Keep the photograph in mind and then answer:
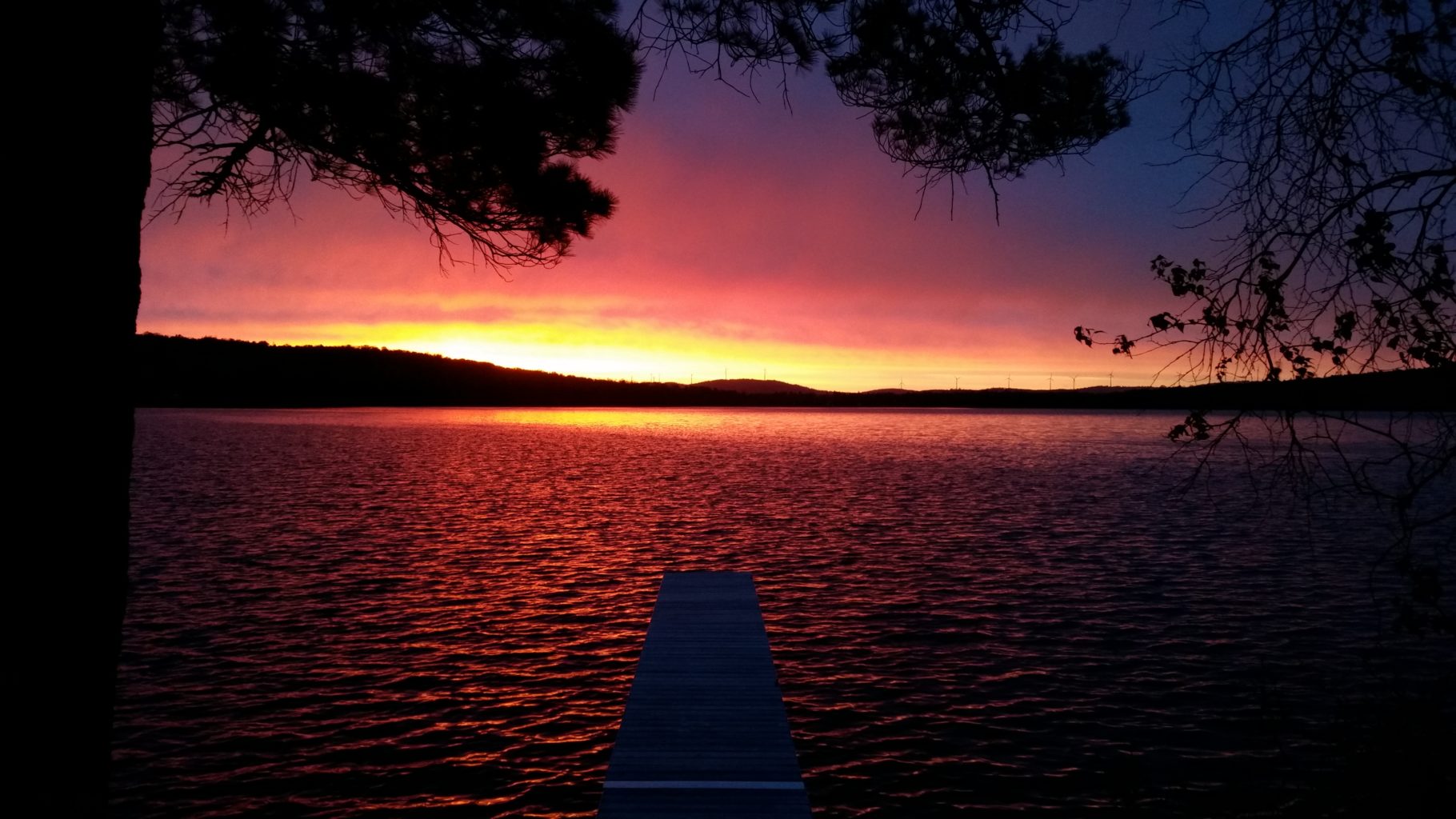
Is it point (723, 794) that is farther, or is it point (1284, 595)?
point (1284, 595)

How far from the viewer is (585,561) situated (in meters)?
19.8

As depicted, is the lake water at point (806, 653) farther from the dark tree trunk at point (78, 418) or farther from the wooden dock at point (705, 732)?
the dark tree trunk at point (78, 418)

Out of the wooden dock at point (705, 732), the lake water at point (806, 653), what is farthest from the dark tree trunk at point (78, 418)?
the lake water at point (806, 653)

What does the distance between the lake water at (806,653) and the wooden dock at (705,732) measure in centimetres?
111

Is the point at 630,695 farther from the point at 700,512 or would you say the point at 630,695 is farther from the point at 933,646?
the point at 700,512

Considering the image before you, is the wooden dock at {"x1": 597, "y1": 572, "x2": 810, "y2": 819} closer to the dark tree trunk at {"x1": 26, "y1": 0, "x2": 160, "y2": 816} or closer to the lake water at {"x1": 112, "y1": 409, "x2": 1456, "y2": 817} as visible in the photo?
the lake water at {"x1": 112, "y1": 409, "x2": 1456, "y2": 817}

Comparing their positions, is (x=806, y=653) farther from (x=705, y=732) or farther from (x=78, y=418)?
(x=78, y=418)

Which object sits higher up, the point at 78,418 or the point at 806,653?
the point at 78,418

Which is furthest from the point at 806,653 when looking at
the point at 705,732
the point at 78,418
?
the point at 78,418

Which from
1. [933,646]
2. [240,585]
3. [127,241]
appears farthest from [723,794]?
[240,585]

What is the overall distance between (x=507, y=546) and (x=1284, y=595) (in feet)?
53.9

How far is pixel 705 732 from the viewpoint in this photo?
24.1 feet

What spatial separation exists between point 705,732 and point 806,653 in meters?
5.38

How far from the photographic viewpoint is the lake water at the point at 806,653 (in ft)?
27.9
